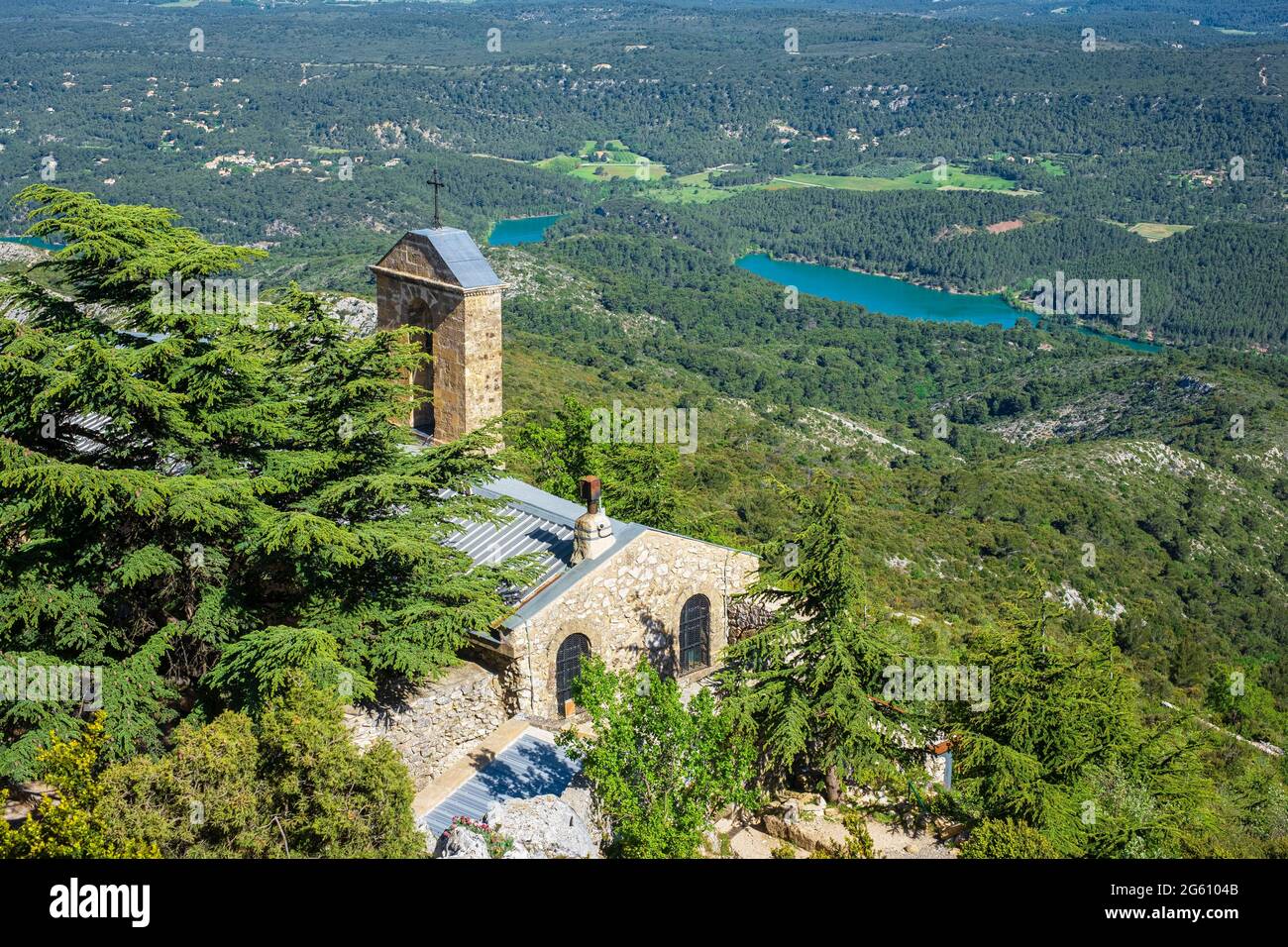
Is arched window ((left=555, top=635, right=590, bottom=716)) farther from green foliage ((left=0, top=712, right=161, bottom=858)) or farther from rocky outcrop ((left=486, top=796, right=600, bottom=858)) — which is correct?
green foliage ((left=0, top=712, right=161, bottom=858))

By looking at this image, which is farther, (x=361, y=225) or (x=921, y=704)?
(x=361, y=225)

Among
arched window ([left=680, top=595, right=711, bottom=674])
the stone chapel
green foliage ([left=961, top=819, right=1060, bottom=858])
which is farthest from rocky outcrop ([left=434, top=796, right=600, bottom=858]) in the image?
arched window ([left=680, top=595, right=711, bottom=674])

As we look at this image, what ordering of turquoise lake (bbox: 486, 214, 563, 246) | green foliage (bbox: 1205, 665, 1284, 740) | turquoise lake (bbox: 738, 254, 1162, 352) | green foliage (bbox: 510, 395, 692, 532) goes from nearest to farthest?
green foliage (bbox: 510, 395, 692, 532) → green foliage (bbox: 1205, 665, 1284, 740) → turquoise lake (bbox: 738, 254, 1162, 352) → turquoise lake (bbox: 486, 214, 563, 246)

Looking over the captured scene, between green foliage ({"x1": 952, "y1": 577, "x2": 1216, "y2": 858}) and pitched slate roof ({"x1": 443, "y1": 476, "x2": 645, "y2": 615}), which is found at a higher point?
pitched slate roof ({"x1": 443, "y1": 476, "x2": 645, "y2": 615})

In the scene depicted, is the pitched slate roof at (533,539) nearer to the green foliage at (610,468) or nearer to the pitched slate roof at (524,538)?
the pitched slate roof at (524,538)

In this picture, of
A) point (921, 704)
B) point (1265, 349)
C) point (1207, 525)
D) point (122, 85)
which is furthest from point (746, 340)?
point (122, 85)

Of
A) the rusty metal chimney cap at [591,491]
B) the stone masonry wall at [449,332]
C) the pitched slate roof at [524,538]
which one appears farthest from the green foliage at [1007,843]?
the stone masonry wall at [449,332]

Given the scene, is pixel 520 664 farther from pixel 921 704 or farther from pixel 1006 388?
pixel 1006 388
